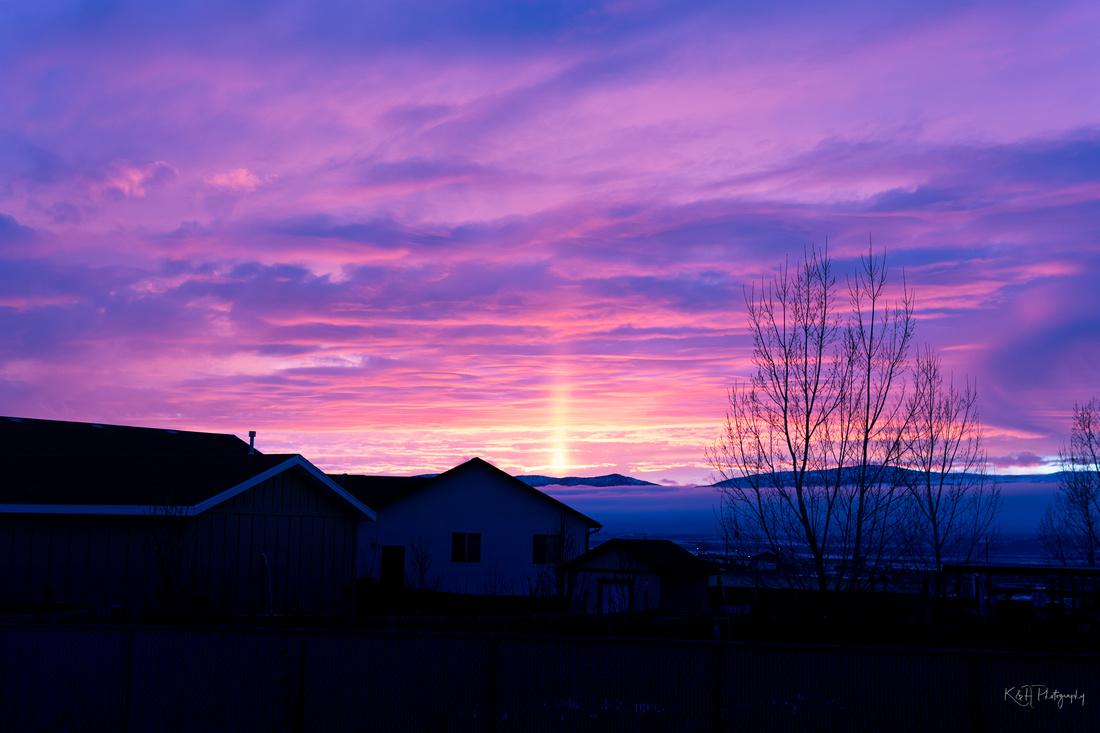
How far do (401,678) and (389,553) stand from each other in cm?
2589

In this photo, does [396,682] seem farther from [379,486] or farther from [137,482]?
[379,486]

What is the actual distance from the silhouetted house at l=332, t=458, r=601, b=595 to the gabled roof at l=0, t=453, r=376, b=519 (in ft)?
36.7

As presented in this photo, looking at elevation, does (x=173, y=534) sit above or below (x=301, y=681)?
above

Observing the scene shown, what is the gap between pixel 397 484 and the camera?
3778 centimetres

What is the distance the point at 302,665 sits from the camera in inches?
430

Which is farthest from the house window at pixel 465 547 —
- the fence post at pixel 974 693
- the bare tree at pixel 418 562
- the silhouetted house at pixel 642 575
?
the fence post at pixel 974 693

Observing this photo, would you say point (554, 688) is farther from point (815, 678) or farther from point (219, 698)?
point (219, 698)

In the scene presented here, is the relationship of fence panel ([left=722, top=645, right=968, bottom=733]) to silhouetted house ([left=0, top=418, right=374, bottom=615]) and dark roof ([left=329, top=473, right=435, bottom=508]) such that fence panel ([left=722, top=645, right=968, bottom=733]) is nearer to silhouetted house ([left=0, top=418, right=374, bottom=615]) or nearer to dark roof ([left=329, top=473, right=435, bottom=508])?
silhouetted house ([left=0, top=418, right=374, bottom=615])

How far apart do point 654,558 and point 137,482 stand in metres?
21.0

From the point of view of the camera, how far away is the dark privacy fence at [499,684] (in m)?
9.24

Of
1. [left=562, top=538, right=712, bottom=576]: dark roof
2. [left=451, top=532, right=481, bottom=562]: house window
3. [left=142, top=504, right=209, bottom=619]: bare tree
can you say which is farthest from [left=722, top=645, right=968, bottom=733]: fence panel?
[left=451, top=532, right=481, bottom=562]: house window

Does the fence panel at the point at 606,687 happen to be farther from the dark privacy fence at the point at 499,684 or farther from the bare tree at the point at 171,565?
the bare tree at the point at 171,565

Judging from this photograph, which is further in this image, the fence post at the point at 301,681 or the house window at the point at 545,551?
the house window at the point at 545,551
